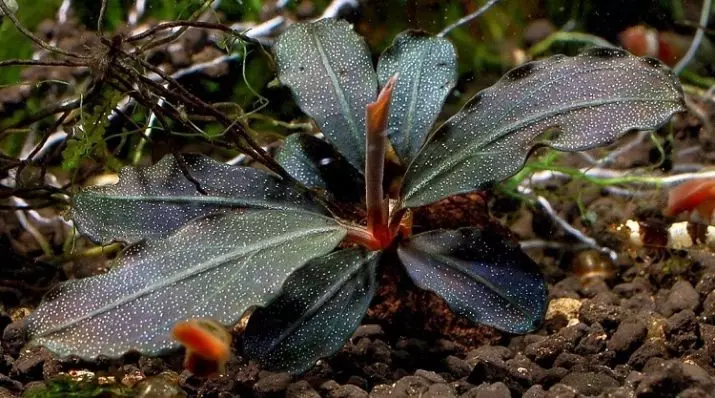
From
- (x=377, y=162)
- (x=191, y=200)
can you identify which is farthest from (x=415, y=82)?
(x=191, y=200)

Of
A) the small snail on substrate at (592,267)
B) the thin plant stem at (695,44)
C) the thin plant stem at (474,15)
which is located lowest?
the small snail on substrate at (592,267)

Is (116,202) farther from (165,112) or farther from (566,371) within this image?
(566,371)

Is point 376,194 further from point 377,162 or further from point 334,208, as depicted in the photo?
point 334,208

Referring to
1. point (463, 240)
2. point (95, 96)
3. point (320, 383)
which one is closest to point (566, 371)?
point (463, 240)

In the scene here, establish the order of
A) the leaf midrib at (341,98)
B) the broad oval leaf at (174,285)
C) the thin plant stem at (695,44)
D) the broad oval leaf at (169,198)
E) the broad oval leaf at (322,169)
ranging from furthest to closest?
the thin plant stem at (695,44)
the broad oval leaf at (322,169)
the leaf midrib at (341,98)
the broad oval leaf at (169,198)
the broad oval leaf at (174,285)

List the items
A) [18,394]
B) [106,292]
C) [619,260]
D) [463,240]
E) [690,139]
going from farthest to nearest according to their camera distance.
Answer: [690,139] → [619,260] → [463,240] → [18,394] → [106,292]

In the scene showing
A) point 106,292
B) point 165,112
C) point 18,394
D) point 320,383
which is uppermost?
point 165,112

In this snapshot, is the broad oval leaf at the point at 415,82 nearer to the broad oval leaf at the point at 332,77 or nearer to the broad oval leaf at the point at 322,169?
the broad oval leaf at the point at 332,77

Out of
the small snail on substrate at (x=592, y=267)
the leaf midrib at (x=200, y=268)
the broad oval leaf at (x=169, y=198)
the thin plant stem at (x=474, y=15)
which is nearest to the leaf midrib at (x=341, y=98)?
the broad oval leaf at (x=169, y=198)
